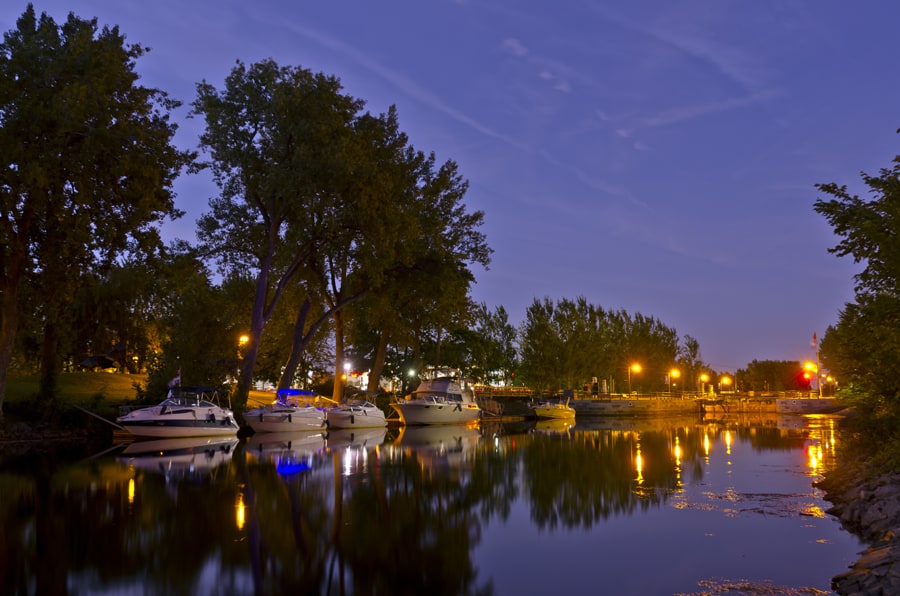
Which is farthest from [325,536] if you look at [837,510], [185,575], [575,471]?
[575,471]

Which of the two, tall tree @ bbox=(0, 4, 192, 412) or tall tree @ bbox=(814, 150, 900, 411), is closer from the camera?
tall tree @ bbox=(814, 150, 900, 411)

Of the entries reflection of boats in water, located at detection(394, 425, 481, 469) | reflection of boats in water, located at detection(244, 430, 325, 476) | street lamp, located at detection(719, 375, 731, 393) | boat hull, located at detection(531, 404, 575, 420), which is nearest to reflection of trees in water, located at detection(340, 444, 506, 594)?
reflection of boats in water, located at detection(394, 425, 481, 469)

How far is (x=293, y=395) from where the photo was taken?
48406 millimetres

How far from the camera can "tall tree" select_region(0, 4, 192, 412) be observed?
103 ft

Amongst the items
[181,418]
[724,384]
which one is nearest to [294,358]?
[181,418]

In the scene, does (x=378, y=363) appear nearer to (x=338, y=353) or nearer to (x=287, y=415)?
(x=338, y=353)

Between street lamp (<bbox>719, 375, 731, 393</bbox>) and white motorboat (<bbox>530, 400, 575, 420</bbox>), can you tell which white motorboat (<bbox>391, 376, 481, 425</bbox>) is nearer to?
white motorboat (<bbox>530, 400, 575, 420</bbox>)

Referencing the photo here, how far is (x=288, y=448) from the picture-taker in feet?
117

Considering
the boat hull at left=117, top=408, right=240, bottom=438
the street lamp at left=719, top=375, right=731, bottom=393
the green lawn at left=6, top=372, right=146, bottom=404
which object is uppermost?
the green lawn at left=6, top=372, right=146, bottom=404

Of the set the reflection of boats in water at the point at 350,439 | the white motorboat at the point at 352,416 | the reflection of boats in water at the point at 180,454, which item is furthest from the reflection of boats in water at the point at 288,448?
the white motorboat at the point at 352,416

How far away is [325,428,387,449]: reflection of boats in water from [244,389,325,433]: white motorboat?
5.45ft

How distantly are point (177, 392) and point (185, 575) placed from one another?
3192 centimetres

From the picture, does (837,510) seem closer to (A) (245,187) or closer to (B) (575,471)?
(B) (575,471)

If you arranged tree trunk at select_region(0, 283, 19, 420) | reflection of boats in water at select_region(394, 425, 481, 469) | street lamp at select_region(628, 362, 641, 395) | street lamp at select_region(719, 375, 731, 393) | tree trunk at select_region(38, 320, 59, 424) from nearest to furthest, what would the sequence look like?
reflection of boats in water at select_region(394, 425, 481, 469) < tree trunk at select_region(0, 283, 19, 420) < tree trunk at select_region(38, 320, 59, 424) < street lamp at select_region(628, 362, 641, 395) < street lamp at select_region(719, 375, 731, 393)
